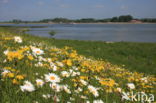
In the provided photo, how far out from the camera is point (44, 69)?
3.52m

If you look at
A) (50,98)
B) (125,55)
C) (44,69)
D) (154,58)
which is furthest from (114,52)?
(50,98)

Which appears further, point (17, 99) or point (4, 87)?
point (4, 87)

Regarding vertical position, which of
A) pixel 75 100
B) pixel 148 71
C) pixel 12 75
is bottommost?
pixel 148 71

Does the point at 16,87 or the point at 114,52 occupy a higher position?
the point at 16,87

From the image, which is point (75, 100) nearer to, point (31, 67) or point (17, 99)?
point (17, 99)

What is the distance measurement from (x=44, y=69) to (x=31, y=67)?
24 centimetres

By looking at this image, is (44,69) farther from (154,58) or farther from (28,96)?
(154,58)

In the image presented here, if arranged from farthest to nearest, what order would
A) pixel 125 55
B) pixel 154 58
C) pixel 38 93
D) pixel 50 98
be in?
pixel 125 55
pixel 154 58
pixel 38 93
pixel 50 98

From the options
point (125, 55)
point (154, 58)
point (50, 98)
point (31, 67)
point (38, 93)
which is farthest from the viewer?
point (125, 55)

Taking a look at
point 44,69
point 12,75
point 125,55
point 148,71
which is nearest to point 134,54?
point 125,55

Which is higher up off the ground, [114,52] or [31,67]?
[31,67]

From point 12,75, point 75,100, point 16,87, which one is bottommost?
point 75,100

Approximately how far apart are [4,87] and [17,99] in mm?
343

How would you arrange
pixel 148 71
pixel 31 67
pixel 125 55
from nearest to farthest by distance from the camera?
pixel 31 67, pixel 148 71, pixel 125 55
